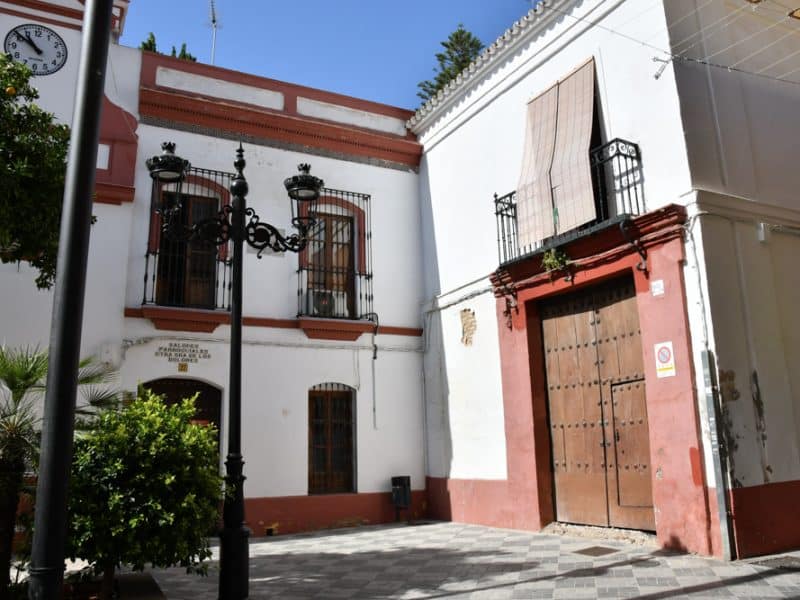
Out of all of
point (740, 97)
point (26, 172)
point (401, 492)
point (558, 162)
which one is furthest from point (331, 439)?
point (740, 97)

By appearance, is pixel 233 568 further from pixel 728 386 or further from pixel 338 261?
pixel 338 261

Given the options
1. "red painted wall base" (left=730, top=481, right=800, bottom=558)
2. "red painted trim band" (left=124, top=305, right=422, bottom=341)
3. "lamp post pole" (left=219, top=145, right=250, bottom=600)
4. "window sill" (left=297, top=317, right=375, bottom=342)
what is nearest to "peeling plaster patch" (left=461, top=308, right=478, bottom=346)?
"red painted trim band" (left=124, top=305, right=422, bottom=341)

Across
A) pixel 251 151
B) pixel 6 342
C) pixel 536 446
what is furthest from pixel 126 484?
pixel 251 151

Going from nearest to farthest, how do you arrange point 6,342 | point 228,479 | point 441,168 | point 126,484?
point 126,484, point 228,479, point 6,342, point 441,168

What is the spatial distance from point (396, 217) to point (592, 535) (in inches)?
244

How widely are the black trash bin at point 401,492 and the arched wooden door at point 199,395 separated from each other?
2778 millimetres

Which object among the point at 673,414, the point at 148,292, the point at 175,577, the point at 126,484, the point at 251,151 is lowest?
the point at 175,577

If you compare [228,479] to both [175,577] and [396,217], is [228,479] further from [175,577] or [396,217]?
[396,217]

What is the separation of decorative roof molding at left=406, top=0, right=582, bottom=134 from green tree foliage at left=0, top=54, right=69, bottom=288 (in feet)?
21.2

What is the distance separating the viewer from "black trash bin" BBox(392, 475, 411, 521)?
10.4m

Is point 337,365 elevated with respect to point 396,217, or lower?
lower

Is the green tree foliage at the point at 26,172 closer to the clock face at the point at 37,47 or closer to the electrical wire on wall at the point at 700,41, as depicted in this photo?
the clock face at the point at 37,47

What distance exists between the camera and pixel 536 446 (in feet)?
29.0

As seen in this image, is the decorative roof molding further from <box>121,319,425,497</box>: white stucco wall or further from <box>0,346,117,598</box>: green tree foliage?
<box>0,346,117,598</box>: green tree foliage
